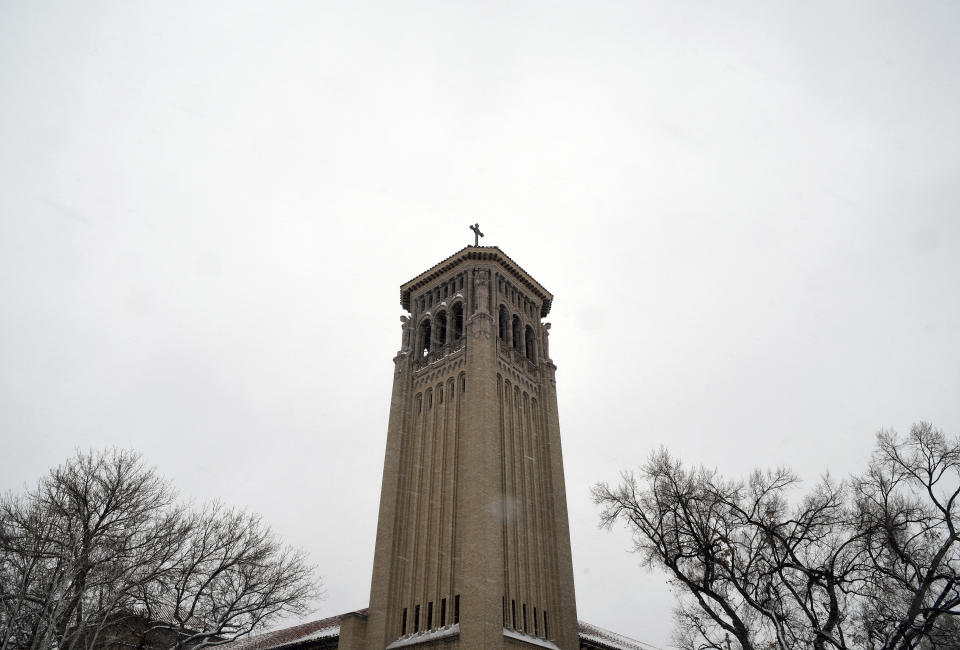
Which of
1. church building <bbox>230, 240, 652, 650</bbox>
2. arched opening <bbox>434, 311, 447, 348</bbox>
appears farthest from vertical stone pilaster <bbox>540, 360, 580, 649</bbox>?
arched opening <bbox>434, 311, 447, 348</bbox>

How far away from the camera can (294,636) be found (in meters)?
34.0

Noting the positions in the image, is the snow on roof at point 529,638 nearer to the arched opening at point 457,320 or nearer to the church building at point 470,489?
the church building at point 470,489

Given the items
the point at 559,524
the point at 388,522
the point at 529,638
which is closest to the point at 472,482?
the point at 388,522

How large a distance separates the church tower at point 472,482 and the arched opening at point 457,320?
0.07 m

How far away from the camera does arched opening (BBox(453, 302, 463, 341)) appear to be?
37000 millimetres

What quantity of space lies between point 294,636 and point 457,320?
63.7ft

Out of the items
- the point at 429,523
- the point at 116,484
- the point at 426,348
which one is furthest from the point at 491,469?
the point at 116,484

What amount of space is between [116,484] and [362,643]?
12.2m

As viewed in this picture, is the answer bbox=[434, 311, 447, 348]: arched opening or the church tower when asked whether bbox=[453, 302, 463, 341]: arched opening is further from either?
bbox=[434, 311, 447, 348]: arched opening

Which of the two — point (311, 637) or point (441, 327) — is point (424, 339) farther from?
point (311, 637)

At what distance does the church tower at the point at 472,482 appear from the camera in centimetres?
2648

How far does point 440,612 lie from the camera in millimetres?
26578

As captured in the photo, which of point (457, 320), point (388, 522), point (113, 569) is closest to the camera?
point (113, 569)

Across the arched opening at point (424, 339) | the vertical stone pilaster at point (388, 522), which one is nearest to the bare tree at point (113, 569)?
the vertical stone pilaster at point (388, 522)
